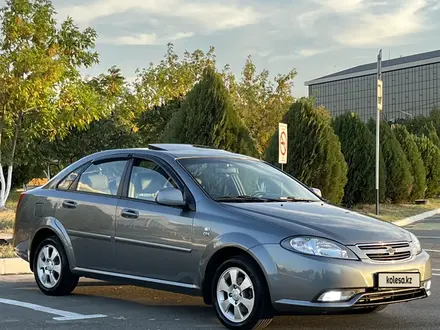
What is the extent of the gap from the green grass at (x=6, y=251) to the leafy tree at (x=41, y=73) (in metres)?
6.28

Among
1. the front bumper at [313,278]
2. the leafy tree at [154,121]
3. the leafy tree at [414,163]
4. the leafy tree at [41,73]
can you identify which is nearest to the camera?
the front bumper at [313,278]

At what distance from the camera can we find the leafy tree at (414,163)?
32438 mm

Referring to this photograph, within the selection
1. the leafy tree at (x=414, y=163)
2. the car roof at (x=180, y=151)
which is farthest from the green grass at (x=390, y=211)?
the car roof at (x=180, y=151)

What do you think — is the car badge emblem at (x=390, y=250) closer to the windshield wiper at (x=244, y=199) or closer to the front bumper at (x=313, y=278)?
the front bumper at (x=313, y=278)

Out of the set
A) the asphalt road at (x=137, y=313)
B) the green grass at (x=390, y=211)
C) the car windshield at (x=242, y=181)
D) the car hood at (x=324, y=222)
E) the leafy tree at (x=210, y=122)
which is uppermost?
the leafy tree at (x=210, y=122)

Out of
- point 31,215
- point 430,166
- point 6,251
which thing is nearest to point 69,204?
point 31,215

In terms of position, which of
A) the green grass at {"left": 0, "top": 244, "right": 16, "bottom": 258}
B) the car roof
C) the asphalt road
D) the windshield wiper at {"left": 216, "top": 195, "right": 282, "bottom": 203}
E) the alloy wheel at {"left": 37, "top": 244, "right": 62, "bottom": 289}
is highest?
the car roof

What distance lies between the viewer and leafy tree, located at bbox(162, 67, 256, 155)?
17.6 meters

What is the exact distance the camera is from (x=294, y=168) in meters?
21.3

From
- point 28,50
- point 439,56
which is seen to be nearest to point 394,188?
point 28,50

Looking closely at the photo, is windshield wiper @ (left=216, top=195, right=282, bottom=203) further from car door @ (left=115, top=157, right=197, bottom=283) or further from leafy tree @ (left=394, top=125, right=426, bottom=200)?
leafy tree @ (left=394, top=125, right=426, bottom=200)

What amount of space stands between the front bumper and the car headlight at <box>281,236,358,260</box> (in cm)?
5

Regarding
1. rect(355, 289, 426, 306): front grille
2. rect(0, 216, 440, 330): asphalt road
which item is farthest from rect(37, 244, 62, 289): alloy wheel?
rect(355, 289, 426, 306): front grille

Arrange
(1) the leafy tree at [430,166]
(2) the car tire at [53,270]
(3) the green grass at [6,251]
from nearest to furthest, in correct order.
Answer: (2) the car tire at [53,270], (3) the green grass at [6,251], (1) the leafy tree at [430,166]
